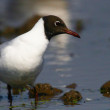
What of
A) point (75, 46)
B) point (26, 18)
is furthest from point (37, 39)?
point (26, 18)

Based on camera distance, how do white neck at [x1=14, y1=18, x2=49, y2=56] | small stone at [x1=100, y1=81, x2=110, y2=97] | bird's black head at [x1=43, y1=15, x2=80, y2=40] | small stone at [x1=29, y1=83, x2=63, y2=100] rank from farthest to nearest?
small stone at [x1=29, y1=83, x2=63, y2=100]
small stone at [x1=100, y1=81, x2=110, y2=97]
bird's black head at [x1=43, y1=15, x2=80, y2=40]
white neck at [x1=14, y1=18, x2=49, y2=56]

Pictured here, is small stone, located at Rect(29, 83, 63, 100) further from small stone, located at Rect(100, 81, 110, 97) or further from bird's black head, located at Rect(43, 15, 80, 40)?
bird's black head, located at Rect(43, 15, 80, 40)

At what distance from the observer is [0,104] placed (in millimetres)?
7789

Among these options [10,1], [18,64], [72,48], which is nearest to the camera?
[18,64]

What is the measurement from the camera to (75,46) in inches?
495

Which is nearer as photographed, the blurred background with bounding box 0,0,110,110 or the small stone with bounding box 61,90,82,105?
the small stone with bounding box 61,90,82,105

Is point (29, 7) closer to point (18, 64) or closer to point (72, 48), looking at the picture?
point (72, 48)

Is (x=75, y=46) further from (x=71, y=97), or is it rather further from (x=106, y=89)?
(x=71, y=97)

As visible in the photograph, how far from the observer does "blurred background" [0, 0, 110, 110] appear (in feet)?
27.4

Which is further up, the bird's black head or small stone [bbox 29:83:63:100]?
the bird's black head

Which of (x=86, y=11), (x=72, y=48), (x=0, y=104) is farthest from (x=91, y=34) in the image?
(x=0, y=104)

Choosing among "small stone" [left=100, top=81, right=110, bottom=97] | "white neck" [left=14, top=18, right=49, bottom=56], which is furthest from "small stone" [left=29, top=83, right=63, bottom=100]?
"white neck" [left=14, top=18, right=49, bottom=56]

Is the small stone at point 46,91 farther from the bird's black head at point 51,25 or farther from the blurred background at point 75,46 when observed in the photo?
the bird's black head at point 51,25

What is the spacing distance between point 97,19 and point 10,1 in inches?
215
